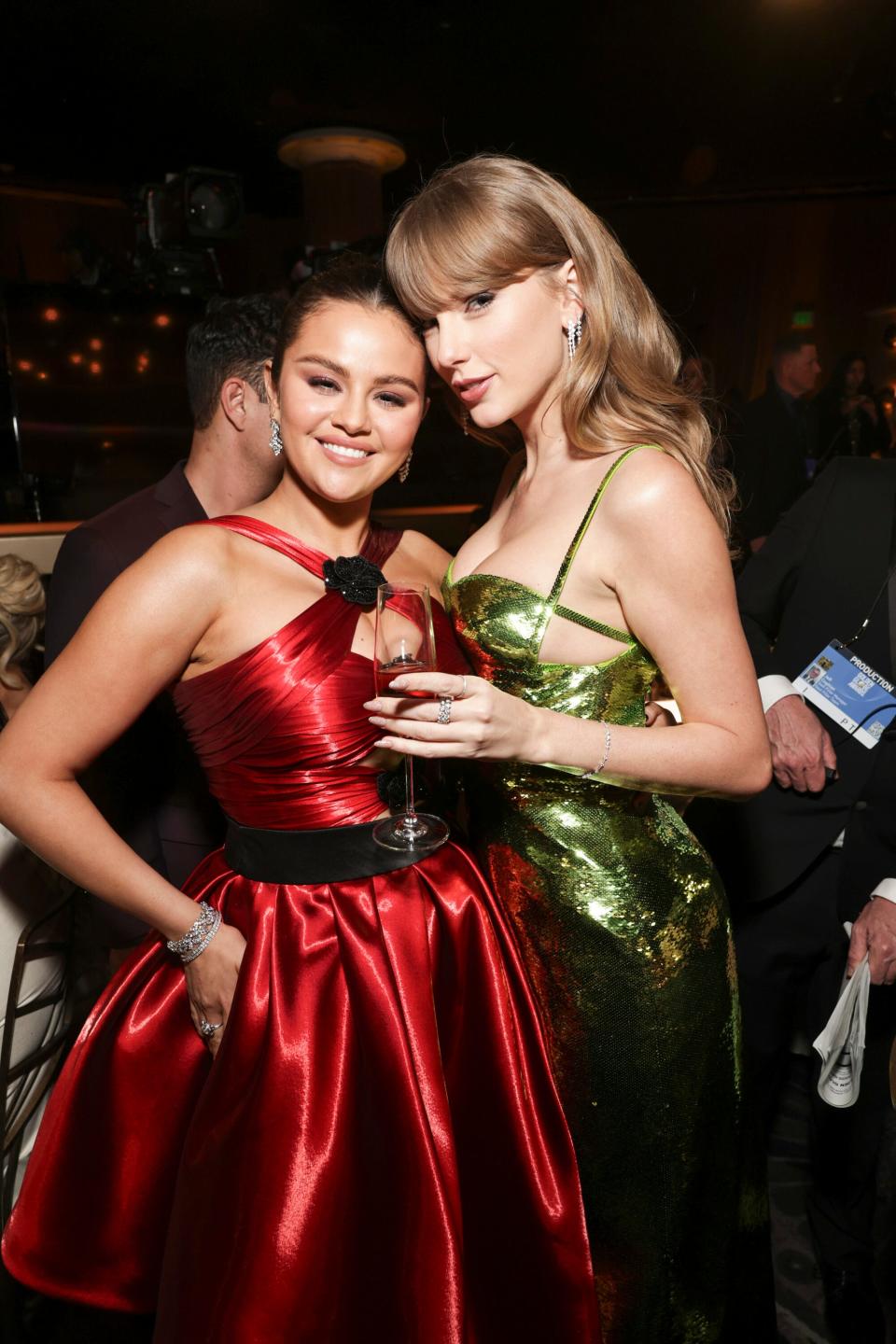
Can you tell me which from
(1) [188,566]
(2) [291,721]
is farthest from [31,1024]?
(1) [188,566]

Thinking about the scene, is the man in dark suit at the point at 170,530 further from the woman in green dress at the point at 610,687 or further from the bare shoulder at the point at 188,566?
the woman in green dress at the point at 610,687

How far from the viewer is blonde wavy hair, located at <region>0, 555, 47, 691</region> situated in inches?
87.8

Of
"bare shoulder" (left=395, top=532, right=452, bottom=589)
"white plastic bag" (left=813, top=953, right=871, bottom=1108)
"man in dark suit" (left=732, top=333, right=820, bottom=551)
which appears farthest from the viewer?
"man in dark suit" (left=732, top=333, right=820, bottom=551)

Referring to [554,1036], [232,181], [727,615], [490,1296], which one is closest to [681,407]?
[727,615]

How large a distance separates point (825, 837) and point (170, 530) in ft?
5.51

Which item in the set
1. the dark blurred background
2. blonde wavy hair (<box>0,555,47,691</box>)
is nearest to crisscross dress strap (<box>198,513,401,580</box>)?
blonde wavy hair (<box>0,555,47,691</box>)

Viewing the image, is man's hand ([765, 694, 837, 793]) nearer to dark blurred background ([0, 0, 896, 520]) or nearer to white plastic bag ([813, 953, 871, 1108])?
white plastic bag ([813, 953, 871, 1108])

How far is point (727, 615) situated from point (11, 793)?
1046mm

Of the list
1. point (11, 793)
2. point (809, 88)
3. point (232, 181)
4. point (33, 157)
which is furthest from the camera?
point (33, 157)

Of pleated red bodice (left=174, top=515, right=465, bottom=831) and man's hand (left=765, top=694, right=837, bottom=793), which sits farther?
man's hand (left=765, top=694, right=837, bottom=793)

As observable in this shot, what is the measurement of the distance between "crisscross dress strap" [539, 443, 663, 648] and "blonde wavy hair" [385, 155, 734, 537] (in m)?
0.08

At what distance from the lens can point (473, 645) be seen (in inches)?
60.7

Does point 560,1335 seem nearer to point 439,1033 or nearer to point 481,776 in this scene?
point 439,1033

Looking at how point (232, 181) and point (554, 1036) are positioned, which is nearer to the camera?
point (554, 1036)
